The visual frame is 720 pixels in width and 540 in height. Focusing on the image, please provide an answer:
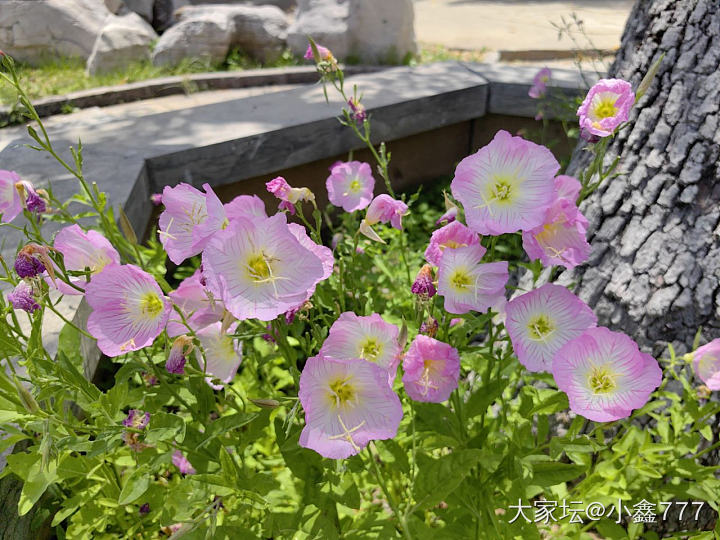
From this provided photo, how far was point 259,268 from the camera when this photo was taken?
2.88 feet

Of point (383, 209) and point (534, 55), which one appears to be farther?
point (534, 55)

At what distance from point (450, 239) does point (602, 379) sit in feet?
1.10

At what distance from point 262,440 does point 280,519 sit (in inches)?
21.9

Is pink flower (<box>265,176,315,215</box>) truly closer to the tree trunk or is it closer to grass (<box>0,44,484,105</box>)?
the tree trunk

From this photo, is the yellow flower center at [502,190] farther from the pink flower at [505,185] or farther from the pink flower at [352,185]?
the pink flower at [352,185]

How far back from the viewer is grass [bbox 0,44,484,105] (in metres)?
5.05

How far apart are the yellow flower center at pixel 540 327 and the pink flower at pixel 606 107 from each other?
1.04ft

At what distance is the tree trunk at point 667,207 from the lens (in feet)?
5.24

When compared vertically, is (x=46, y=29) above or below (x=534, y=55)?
above

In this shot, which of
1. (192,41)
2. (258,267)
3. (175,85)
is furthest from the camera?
(192,41)

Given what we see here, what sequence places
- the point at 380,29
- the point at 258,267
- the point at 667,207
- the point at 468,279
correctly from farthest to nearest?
the point at 380,29
the point at 667,207
the point at 468,279
the point at 258,267

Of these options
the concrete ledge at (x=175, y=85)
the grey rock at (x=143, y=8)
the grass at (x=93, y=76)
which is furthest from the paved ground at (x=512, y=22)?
the grey rock at (x=143, y=8)

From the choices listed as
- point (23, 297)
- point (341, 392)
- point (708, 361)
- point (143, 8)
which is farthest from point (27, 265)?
point (143, 8)

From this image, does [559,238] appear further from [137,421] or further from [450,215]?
[137,421]
